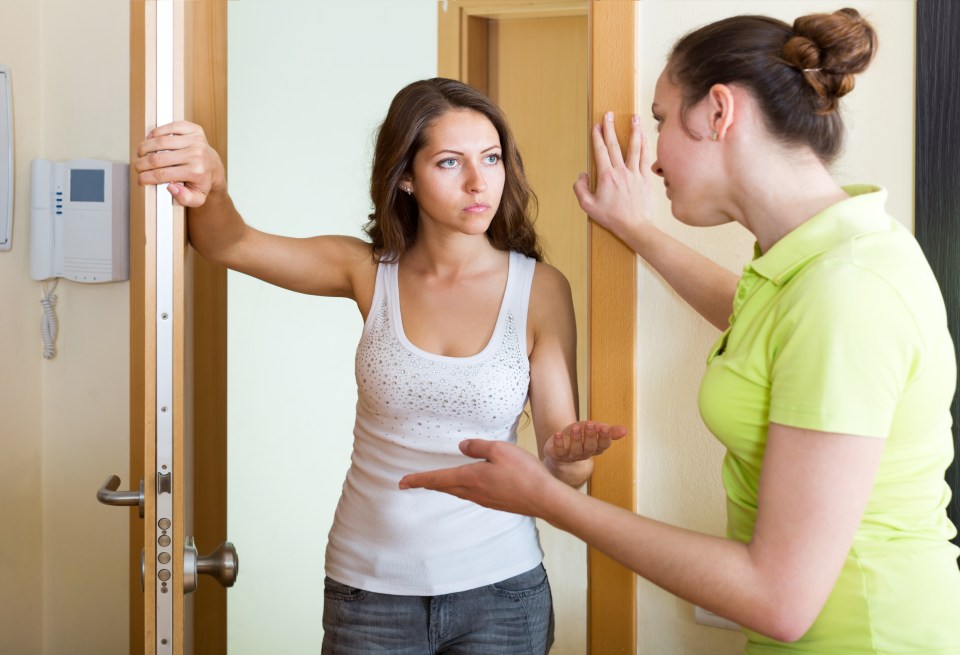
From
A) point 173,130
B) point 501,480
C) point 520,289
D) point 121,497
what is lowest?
point 121,497

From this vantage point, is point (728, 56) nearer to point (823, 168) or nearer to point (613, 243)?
point (823, 168)

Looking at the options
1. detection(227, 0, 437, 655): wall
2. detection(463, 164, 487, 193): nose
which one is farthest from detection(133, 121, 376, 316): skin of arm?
detection(463, 164, 487, 193): nose

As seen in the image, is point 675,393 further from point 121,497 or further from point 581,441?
point 121,497

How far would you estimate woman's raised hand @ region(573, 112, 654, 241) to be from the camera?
1470 millimetres

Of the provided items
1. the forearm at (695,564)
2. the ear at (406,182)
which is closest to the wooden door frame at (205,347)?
the ear at (406,182)

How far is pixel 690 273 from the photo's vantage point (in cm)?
141

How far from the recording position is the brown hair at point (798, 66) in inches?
39.0

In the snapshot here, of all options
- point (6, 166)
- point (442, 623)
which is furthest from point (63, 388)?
point (442, 623)

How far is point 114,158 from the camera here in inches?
79.5

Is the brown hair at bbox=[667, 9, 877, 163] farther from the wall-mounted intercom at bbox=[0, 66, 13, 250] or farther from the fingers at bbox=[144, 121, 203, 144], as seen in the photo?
the wall-mounted intercom at bbox=[0, 66, 13, 250]

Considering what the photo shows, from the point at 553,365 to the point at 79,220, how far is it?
Result: 1.16 m

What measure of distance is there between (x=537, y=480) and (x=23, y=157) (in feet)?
5.21

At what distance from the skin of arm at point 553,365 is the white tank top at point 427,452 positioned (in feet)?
0.09

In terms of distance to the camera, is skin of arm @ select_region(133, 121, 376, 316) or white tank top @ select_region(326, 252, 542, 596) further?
white tank top @ select_region(326, 252, 542, 596)
